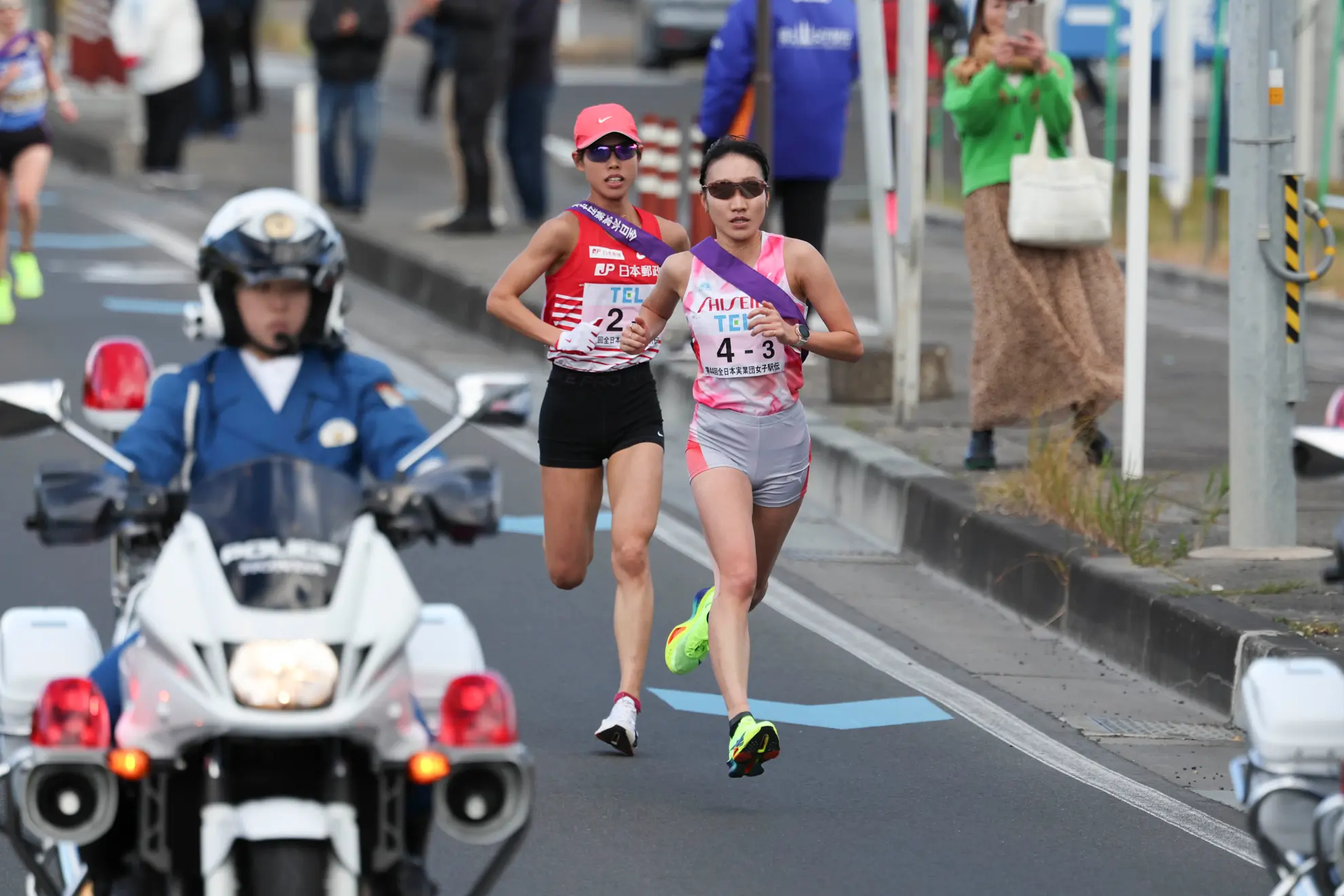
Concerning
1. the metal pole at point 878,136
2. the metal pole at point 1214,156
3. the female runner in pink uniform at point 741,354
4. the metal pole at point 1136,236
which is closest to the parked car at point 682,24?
the metal pole at point 1214,156

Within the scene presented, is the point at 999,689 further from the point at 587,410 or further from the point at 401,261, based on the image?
the point at 401,261

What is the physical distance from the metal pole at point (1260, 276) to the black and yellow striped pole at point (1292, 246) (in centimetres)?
2

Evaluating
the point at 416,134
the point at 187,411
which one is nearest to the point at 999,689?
the point at 187,411

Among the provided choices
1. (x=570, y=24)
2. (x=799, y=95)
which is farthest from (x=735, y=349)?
(x=570, y=24)

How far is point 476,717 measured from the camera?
4766 mm

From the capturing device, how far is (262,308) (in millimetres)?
5254

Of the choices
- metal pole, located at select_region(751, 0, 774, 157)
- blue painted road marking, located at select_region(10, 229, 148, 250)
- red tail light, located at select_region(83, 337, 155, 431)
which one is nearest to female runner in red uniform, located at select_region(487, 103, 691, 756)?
red tail light, located at select_region(83, 337, 155, 431)

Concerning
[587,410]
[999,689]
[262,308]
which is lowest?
[999,689]

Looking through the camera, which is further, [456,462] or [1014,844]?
[1014,844]

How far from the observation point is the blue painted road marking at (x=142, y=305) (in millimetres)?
→ 16656

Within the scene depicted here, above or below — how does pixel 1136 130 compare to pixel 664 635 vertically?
above

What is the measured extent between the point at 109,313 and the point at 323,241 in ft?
38.4

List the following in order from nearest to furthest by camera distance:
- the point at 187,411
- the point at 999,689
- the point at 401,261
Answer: the point at 187,411, the point at 999,689, the point at 401,261

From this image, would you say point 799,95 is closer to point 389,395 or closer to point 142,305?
A: point 142,305
